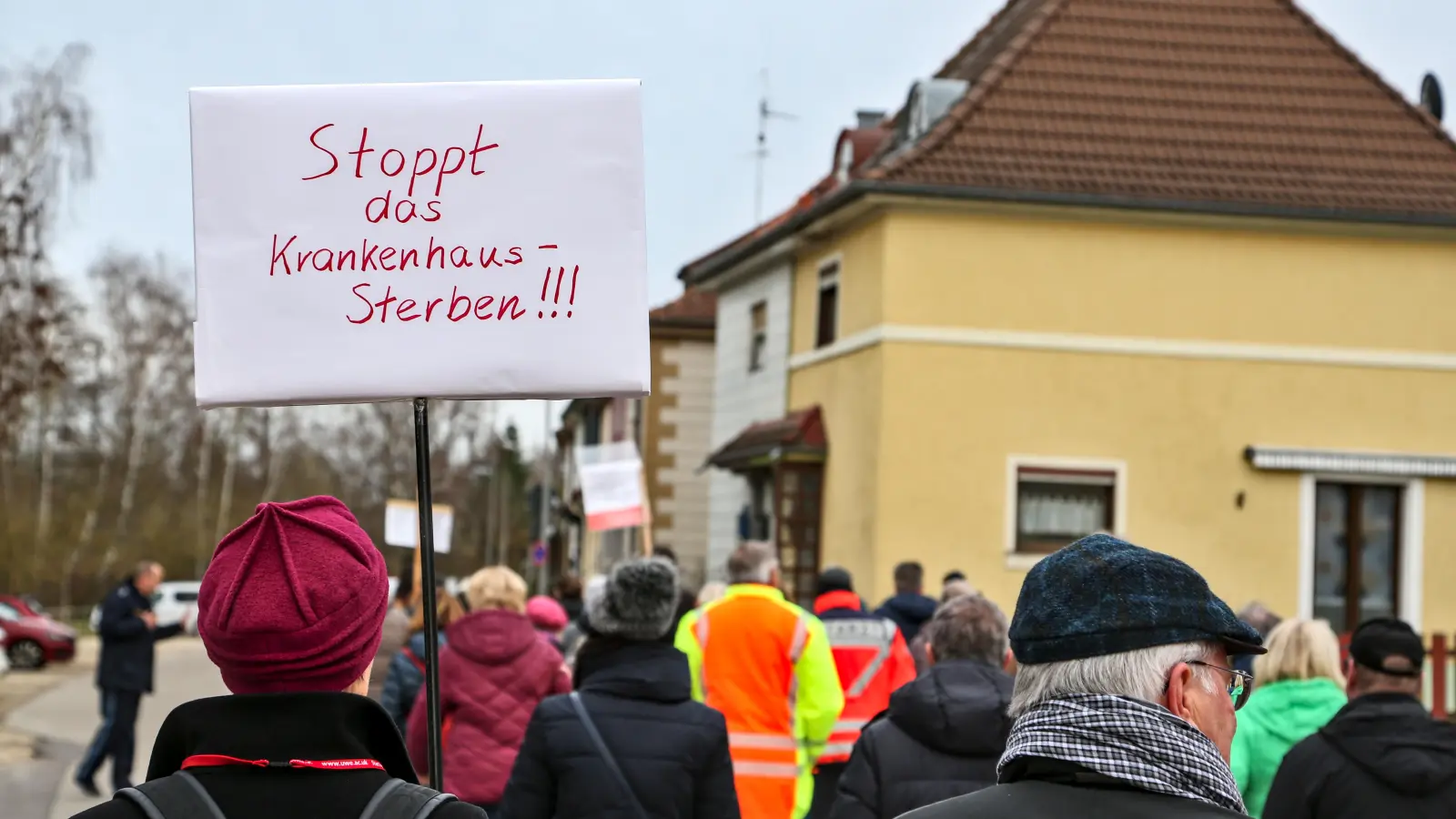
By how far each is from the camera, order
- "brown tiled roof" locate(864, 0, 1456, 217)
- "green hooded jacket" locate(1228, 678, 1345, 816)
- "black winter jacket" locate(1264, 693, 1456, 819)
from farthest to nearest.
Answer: "brown tiled roof" locate(864, 0, 1456, 217) < "green hooded jacket" locate(1228, 678, 1345, 816) < "black winter jacket" locate(1264, 693, 1456, 819)

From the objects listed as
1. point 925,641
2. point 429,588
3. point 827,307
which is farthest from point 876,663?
point 827,307

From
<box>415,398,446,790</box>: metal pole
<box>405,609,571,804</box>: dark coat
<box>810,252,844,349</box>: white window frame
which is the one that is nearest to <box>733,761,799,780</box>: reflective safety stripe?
<box>405,609,571,804</box>: dark coat

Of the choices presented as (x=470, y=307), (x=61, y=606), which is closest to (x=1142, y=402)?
(x=470, y=307)

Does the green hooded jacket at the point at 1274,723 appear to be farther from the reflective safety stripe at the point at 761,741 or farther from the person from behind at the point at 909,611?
the person from behind at the point at 909,611

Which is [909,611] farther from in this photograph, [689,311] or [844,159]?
[689,311]

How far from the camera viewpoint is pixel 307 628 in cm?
265

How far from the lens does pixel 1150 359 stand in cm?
2380

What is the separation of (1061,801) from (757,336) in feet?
91.5

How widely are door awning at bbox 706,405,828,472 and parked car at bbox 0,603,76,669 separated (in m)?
20.1

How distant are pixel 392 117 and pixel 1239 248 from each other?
21268mm

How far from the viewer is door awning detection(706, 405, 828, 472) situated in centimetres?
2583

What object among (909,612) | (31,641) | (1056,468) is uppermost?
(1056,468)

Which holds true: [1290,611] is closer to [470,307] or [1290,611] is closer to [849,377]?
[849,377]

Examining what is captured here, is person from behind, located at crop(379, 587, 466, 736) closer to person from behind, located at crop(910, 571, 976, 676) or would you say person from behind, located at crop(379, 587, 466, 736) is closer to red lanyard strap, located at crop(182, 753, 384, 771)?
person from behind, located at crop(910, 571, 976, 676)
